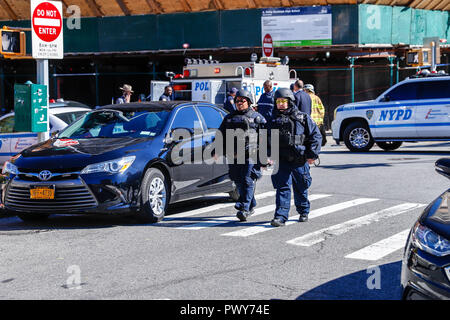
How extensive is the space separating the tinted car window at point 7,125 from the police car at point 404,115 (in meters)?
9.26

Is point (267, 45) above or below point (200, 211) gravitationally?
above

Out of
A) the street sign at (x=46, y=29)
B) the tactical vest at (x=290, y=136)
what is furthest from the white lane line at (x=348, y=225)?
the street sign at (x=46, y=29)

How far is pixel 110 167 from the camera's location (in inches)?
355

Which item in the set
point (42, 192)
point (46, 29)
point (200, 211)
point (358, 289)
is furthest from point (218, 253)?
point (46, 29)

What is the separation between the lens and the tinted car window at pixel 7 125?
14938 millimetres

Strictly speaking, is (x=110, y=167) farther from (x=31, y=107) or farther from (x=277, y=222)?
(x=31, y=107)

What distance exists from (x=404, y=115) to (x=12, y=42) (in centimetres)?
1028

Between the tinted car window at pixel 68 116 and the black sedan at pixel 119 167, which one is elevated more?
the tinted car window at pixel 68 116

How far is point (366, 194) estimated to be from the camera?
11969mm

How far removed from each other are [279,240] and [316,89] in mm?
21222

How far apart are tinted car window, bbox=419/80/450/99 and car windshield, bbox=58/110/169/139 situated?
10.5 m

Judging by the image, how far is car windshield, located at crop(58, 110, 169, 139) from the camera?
996cm

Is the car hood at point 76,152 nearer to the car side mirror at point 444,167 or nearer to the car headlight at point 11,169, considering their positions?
the car headlight at point 11,169
